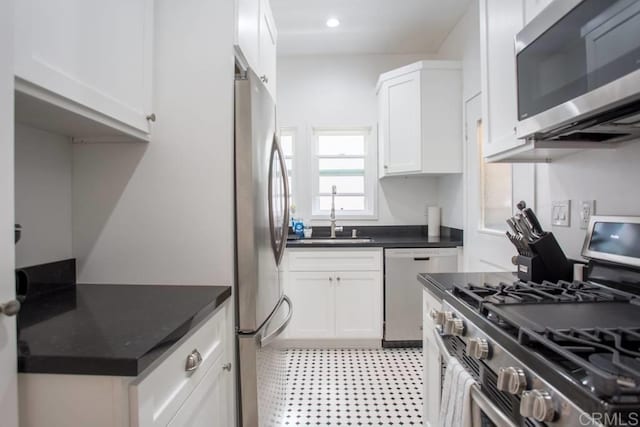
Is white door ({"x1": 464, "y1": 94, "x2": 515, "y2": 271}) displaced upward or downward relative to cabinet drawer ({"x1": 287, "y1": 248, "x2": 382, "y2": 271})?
upward

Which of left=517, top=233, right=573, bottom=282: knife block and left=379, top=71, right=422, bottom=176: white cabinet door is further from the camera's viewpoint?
left=379, top=71, right=422, bottom=176: white cabinet door

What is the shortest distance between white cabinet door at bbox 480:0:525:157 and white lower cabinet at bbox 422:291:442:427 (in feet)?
2.45

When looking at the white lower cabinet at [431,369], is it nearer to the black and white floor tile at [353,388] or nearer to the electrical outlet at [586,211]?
the black and white floor tile at [353,388]

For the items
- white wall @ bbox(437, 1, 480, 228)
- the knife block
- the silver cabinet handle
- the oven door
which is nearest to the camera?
the silver cabinet handle

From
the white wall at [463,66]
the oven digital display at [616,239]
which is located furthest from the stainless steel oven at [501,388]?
the white wall at [463,66]

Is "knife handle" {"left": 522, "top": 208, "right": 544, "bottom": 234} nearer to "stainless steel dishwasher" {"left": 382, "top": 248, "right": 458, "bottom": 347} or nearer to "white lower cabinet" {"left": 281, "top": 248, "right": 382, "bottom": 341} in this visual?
"stainless steel dishwasher" {"left": 382, "top": 248, "right": 458, "bottom": 347}

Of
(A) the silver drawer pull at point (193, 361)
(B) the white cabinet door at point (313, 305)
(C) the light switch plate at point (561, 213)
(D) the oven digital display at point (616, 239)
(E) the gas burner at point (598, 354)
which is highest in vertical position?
(C) the light switch plate at point (561, 213)

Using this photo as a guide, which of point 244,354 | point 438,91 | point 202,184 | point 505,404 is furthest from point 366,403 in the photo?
point 438,91

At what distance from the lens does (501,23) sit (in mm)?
1475

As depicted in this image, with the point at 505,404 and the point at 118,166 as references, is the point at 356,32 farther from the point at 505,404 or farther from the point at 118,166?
the point at 505,404

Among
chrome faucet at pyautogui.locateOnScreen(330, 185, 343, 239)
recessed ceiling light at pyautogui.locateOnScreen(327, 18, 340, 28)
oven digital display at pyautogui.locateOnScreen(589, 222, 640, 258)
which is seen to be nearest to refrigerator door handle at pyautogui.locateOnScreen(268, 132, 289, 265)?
oven digital display at pyautogui.locateOnScreen(589, 222, 640, 258)

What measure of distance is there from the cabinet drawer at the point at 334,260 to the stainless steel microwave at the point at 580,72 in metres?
1.73

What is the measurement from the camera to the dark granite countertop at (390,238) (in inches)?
108

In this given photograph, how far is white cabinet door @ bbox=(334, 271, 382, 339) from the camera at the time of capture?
279cm
